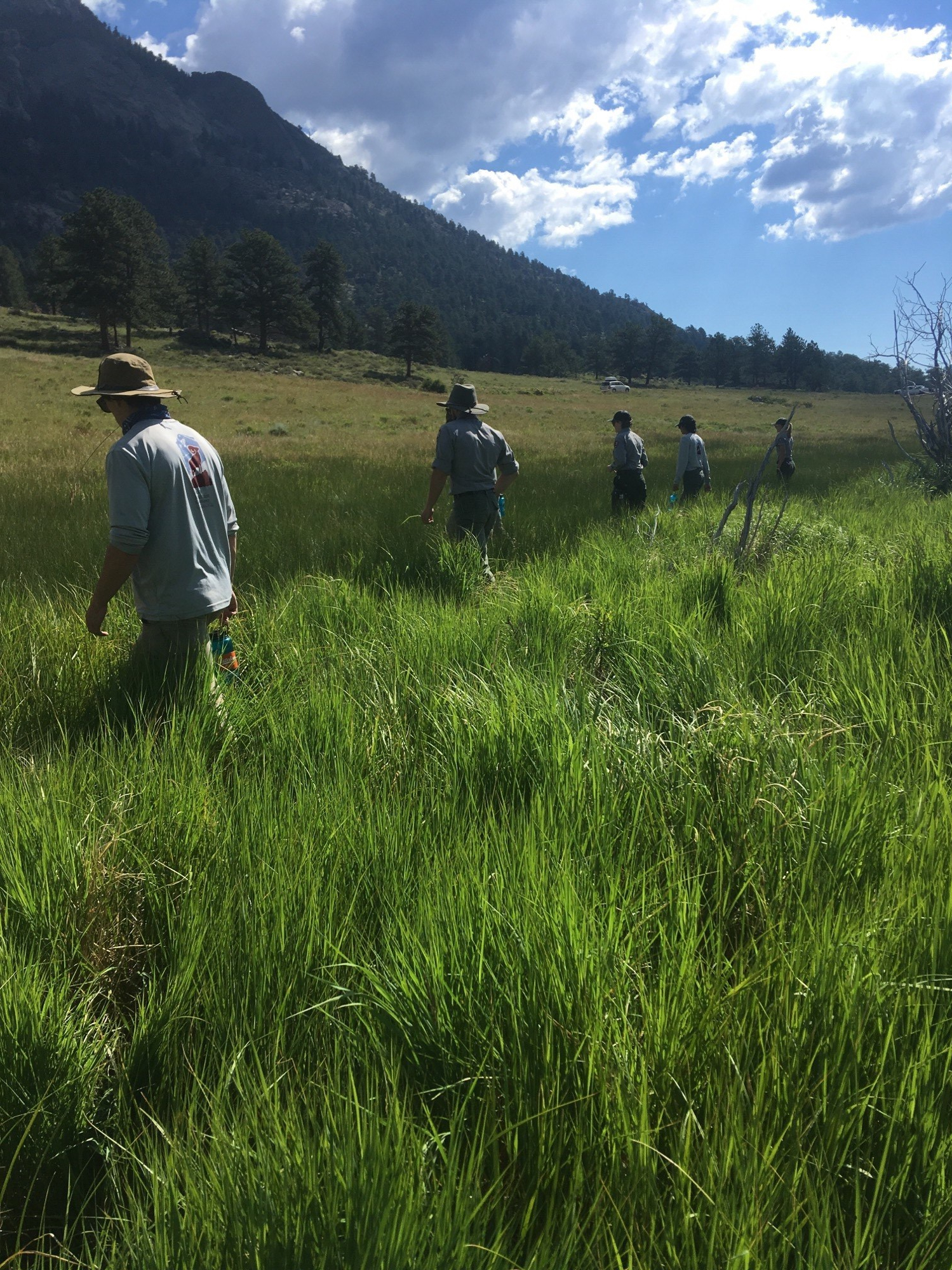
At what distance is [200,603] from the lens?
356cm

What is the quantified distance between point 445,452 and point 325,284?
304ft

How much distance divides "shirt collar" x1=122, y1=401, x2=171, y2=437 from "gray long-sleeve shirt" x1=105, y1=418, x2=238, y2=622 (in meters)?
0.03

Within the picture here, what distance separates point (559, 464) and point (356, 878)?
1802 cm

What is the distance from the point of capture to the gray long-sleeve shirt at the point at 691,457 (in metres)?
Result: 10.6

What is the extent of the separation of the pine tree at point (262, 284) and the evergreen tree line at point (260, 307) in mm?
119

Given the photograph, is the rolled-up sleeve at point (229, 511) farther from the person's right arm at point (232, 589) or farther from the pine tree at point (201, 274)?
the pine tree at point (201, 274)

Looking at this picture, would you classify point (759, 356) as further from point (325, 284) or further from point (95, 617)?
point (95, 617)

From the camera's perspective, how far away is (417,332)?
272ft

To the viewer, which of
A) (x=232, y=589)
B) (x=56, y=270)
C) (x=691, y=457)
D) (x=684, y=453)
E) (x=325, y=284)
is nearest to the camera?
(x=232, y=589)

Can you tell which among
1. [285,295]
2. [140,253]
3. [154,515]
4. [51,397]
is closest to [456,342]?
[285,295]

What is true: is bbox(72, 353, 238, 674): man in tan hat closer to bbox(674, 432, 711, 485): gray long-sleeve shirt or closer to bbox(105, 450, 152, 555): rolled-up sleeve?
bbox(105, 450, 152, 555): rolled-up sleeve

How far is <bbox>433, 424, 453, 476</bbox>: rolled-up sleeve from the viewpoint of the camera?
22.1 ft

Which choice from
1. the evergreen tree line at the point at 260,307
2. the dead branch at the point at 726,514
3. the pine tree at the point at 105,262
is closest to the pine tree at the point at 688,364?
the evergreen tree line at the point at 260,307

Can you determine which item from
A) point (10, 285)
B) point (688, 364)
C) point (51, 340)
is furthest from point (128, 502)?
point (688, 364)
